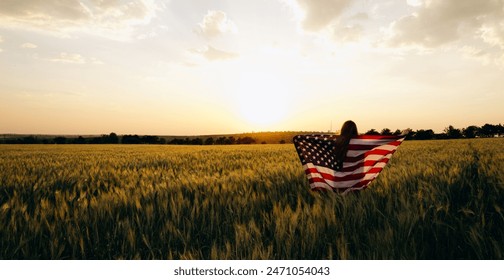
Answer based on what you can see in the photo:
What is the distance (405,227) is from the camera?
2.34 metres

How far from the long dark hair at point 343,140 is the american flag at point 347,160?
0.15 feet

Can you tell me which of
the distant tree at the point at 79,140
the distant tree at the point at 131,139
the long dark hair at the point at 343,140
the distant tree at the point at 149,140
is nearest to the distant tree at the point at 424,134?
the distant tree at the point at 149,140

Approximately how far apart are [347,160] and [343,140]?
0.25 m

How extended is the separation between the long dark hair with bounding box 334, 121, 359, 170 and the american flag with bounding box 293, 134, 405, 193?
0.05m

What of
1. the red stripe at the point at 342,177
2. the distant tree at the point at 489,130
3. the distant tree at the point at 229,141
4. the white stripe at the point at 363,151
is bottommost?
the distant tree at the point at 229,141

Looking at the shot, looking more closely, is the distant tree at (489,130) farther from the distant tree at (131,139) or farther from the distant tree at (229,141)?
the distant tree at (131,139)

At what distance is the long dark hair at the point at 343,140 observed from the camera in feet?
11.6

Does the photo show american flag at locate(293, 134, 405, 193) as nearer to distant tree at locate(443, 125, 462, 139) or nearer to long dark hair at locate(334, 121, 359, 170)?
long dark hair at locate(334, 121, 359, 170)

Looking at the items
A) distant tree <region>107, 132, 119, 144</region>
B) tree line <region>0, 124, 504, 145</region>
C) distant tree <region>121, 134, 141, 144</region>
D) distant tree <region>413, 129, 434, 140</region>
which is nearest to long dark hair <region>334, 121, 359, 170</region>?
tree line <region>0, 124, 504, 145</region>

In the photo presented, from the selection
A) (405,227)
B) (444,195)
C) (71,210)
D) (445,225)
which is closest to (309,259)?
(405,227)

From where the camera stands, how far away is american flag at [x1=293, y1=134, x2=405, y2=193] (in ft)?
11.8

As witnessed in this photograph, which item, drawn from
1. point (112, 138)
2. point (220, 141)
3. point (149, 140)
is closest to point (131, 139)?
point (149, 140)
